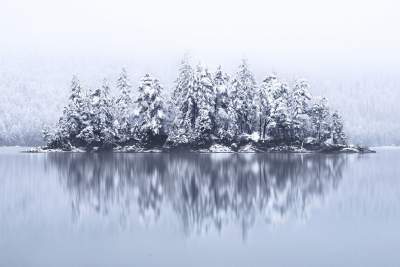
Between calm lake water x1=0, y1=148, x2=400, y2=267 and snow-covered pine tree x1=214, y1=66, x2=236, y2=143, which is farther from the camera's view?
snow-covered pine tree x1=214, y1=66, x2=236, y2=143

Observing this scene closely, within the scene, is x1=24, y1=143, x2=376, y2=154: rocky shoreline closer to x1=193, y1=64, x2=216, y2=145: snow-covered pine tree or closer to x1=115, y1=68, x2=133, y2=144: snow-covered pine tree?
x1=193, y1=64, x2=216, y2=145: snow-covered pine tree

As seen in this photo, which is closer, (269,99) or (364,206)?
(364,206)

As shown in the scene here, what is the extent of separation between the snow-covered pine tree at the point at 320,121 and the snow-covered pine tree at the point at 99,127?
110 feet

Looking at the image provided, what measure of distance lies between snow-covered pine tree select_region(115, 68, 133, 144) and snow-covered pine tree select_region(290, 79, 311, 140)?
26.8 metres

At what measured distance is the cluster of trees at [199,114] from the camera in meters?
81.8

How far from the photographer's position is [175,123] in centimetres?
8238

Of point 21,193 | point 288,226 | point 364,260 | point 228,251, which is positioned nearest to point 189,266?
point 228,251

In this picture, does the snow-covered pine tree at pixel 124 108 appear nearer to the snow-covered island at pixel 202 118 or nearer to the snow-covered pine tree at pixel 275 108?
the snow-covered island at pixel 202 118

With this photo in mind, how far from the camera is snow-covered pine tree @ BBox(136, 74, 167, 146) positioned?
81.9 m

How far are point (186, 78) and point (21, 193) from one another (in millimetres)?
63991

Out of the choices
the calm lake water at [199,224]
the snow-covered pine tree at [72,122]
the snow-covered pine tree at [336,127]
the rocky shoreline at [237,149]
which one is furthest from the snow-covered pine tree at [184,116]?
the calm lake water at [199,224]

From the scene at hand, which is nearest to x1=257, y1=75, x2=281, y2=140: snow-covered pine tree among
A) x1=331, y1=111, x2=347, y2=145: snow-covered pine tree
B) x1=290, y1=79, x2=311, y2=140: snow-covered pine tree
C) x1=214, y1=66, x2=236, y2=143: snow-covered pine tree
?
x1=290, y1=79, x2=311, y2=140: snow-covered pine tree

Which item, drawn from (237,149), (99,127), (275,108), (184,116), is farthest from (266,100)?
(99,127)

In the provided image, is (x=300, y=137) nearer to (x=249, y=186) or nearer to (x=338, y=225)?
(x=249, y=186)
